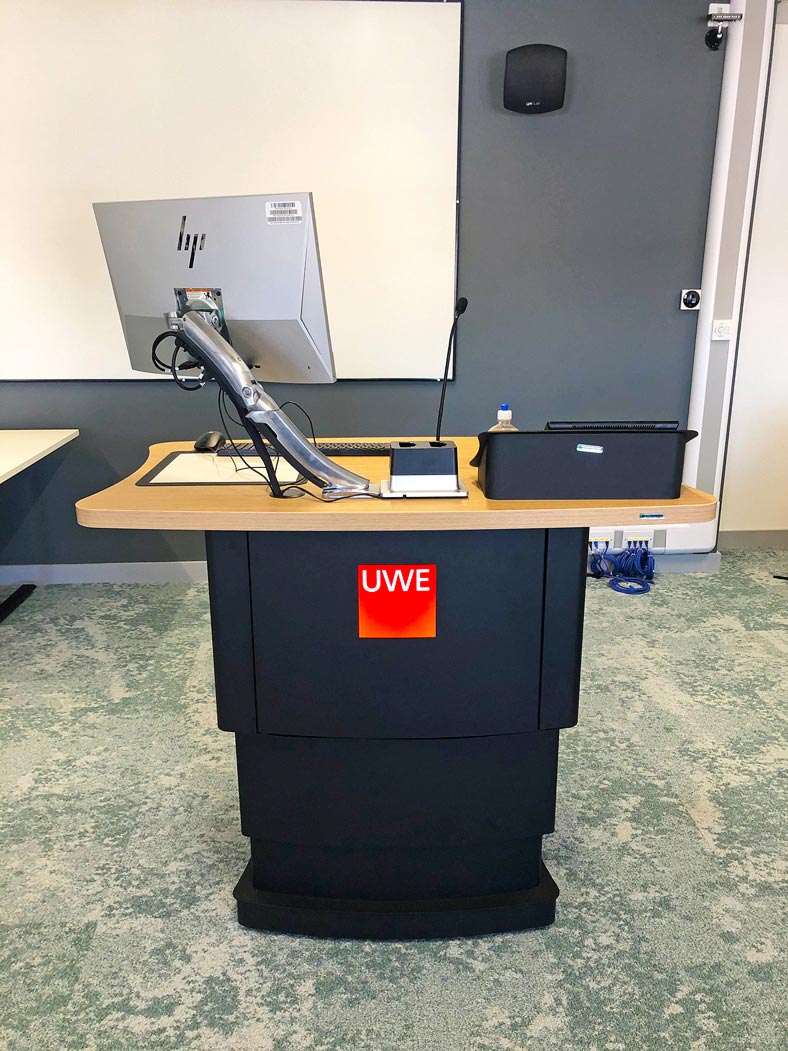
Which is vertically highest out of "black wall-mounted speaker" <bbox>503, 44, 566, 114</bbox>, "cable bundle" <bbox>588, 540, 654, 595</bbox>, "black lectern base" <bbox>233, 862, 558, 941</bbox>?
"black wall-mounted speaker" <bbox>503, 44, 566, 114</bbox>

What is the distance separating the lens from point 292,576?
1556 millimetres

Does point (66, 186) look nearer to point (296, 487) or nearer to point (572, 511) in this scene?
point (296, 487)

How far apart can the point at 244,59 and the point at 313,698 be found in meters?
2.83

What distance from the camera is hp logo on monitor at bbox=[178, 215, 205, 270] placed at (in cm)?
162

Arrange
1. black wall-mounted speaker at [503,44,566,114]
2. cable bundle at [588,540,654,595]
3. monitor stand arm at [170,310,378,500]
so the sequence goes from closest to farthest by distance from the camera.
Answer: monitor stand arm at [170,310,378,500], black wall-mounted speaker at [503,44,566,114], cable bundle at [588,540,654,595]

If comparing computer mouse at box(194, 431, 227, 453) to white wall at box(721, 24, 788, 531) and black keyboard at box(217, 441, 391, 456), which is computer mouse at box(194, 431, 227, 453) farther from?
white wall at box(721, 24, 788, 531)

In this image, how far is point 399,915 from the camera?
1.70 meters

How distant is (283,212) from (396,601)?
2.65 ft

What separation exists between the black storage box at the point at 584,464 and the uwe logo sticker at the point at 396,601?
0.22 m

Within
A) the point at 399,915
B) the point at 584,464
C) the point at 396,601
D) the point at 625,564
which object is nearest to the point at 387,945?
the point at 399,915

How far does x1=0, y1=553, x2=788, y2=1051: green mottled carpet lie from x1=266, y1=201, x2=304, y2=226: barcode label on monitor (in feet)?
4.82

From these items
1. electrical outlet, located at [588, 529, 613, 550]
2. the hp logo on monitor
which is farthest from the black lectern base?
electrical outlet, located at [588, 529, 613, 550]

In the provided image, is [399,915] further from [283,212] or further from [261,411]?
[283,212]

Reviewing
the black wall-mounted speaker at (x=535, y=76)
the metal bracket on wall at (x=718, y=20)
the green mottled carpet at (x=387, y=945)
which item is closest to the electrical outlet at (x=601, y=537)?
the green mottled carpet at (x=387, y=945)
